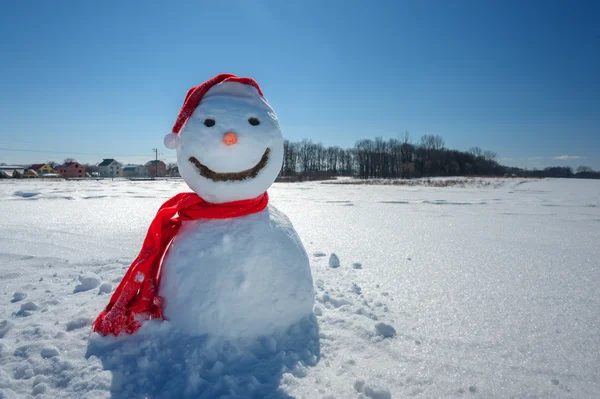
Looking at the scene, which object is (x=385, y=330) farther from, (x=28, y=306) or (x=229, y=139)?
(x=28, y=306)

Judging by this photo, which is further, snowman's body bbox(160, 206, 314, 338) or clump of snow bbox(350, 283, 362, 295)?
clump of snow bbox(350, 283, 362, 295)

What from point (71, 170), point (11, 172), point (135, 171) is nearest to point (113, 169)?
point (135, 171)

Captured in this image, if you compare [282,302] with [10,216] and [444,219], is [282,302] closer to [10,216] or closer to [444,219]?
[444,219]

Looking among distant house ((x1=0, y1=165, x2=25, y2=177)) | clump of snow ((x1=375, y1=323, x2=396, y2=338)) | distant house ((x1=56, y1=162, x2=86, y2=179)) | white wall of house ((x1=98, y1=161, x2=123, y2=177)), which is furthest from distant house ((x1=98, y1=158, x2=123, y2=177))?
clump of snow ((x1=375, y1=323, x2=396, y2=338))

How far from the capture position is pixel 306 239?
487cm

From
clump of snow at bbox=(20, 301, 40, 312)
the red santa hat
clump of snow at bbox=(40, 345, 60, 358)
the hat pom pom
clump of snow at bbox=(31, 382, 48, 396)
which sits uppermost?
the red santa hat

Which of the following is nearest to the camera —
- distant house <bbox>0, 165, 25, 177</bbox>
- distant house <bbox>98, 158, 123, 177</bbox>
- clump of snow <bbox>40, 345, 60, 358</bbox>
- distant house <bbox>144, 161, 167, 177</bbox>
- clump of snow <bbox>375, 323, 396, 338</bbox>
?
clump of snow <bbox>40, 345, 60, 358</bbox>

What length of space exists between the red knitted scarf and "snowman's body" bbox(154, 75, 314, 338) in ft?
0.18

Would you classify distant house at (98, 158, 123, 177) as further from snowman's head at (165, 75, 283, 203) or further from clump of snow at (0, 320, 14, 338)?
snowman's head at (165, 75, 283, 203)

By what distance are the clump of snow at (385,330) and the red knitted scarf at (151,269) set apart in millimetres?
1091

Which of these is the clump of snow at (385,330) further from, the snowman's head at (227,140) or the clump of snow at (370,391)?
the snowman's head at (227,140)

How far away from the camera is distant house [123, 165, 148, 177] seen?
218 ft

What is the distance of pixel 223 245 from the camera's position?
72.7 inches

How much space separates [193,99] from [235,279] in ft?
3.95
